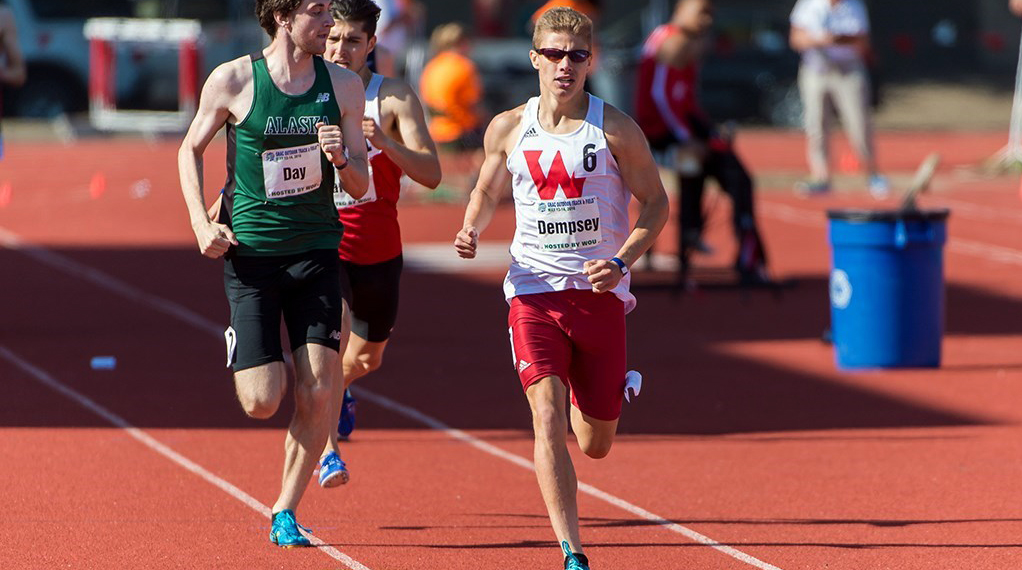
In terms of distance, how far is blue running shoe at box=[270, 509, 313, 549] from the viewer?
6.79m

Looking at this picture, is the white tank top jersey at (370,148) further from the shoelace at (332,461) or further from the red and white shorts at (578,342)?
the red and white shorts at (578,342)

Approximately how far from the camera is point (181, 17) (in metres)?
29.5

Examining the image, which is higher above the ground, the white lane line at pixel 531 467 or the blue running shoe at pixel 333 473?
the blue running shoe at pixel 333 473

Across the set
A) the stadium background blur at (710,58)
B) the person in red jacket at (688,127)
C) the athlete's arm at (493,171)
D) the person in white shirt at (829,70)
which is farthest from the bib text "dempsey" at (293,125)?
the stadium background blur at (710,58)

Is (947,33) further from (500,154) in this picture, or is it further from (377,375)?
(500,154)

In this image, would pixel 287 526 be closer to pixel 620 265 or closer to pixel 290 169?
pixel 290 169

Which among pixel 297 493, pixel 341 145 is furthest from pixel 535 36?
pixel 297 493

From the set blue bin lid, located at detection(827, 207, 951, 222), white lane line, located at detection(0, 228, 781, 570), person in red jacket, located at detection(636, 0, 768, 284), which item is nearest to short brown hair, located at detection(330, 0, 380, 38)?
white lane line, located at detection(0, 228, 781, 570)

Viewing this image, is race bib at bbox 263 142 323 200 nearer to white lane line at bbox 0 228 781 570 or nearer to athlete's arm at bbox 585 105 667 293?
athlete's arm at bbox 585 105 667 293

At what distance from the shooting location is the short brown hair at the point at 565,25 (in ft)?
20.7

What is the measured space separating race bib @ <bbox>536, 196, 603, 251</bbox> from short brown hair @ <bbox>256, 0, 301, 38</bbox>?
1166 millimetres

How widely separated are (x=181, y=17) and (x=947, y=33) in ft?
57.6

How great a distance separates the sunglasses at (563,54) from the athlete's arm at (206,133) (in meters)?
1.14

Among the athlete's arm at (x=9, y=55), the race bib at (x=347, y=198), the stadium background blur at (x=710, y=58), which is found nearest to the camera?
the race bib at (x=347, y=198)
